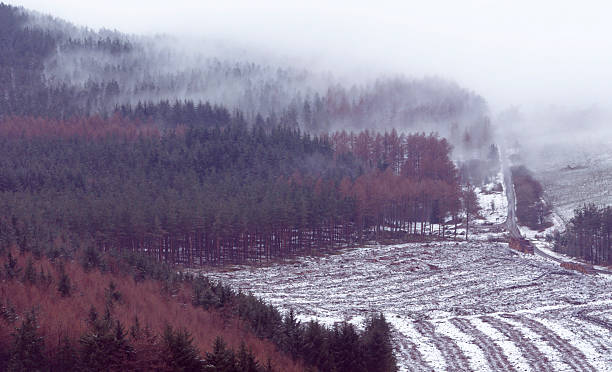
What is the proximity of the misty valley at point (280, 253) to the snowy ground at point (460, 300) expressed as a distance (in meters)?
0.28

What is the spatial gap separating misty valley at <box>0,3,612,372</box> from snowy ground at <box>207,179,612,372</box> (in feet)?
0.93

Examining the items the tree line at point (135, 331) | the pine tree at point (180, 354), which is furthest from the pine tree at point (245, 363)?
the pine tree at point (180, 354)

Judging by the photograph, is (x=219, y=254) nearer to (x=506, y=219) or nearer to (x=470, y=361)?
(x=470, y=361)

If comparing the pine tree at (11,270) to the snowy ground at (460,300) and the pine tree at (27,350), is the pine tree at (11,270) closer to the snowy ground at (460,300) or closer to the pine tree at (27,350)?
the pine tree at (27,350)

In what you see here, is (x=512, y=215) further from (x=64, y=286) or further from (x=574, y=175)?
(x=64, y=286)

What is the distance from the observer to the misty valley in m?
27.0

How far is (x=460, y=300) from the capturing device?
174ft

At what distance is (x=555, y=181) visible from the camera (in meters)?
159

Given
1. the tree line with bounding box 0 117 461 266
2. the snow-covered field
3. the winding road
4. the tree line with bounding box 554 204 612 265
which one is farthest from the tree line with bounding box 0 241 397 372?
the snow-covered field

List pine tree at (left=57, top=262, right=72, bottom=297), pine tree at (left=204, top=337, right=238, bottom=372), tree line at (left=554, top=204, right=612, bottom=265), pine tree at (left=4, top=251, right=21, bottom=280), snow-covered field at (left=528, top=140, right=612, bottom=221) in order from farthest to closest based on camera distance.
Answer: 1. snow-covered field at (left=528, top=140, right=612, bottom=221)
2. tree line at (left=554, top=204, right=612, bottom=265)
3. pine tree at (left=4, top=251, right=21, bottom=280)
4. pine tree at (left=57, top=262, right=72, bottom=297)
5. pine tree at (left=204, top=337, right=238, bottom=372)

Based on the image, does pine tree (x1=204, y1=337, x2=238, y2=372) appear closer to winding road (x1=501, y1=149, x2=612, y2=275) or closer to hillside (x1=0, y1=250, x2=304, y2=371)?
hillside (x1=0, y1=250, x2=304, y2=371)

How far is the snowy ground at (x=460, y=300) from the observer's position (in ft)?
114

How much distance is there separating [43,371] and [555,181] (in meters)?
163

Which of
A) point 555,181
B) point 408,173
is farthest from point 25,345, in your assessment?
point 555,181
